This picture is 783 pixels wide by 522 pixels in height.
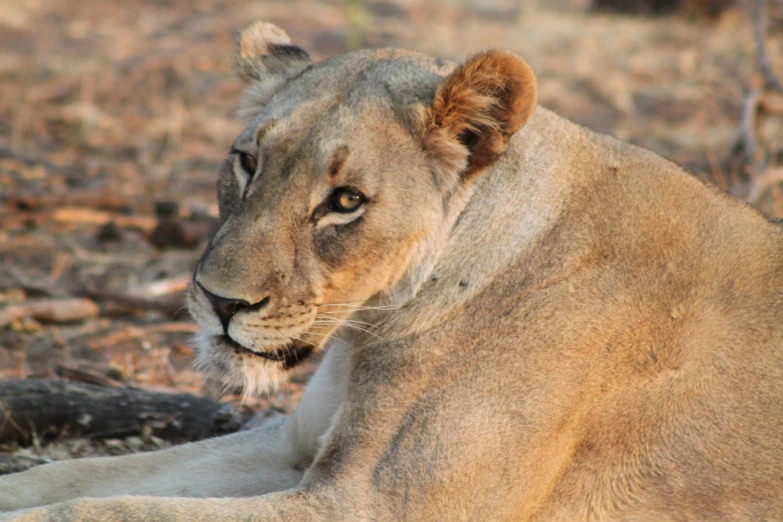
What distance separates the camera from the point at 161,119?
10.2 m

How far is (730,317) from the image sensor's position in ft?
11.5

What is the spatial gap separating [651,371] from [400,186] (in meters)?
1.07

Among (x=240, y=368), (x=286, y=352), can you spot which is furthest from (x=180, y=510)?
(x=286, y=352)

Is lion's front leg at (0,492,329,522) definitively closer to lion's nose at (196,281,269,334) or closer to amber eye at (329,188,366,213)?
lion's nose at (196,281,269,334)

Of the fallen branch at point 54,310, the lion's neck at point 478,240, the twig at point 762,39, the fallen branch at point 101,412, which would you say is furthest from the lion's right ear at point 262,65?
the twig at point 762,39

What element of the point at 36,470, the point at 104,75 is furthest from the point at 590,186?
the point at 104,75

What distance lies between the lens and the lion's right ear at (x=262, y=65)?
13.5 ft

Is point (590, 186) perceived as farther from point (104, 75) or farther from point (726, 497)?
point (104, 75)

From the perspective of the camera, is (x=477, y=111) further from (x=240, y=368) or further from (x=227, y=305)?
(x=240, y=368)

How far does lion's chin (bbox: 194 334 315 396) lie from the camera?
136 inches

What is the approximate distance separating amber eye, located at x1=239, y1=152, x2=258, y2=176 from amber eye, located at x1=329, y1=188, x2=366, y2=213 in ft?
1.15

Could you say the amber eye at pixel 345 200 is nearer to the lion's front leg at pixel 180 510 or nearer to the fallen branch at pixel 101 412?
the lion's front leg at pixel 180 510

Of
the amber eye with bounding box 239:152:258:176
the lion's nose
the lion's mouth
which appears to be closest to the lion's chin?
the lion's mouth

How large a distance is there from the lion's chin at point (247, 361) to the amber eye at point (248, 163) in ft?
2.04
